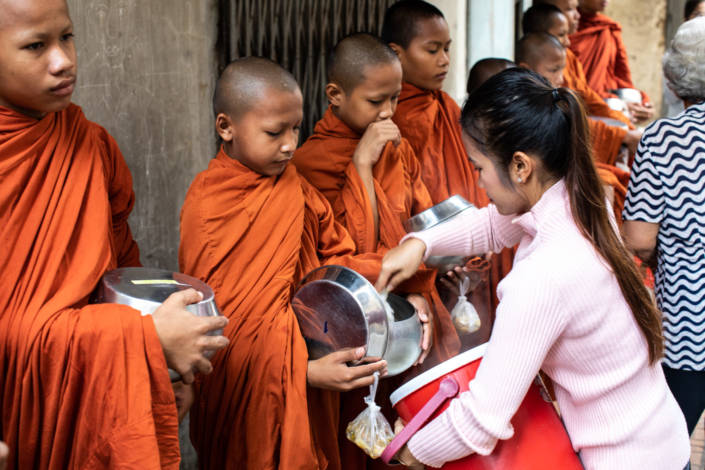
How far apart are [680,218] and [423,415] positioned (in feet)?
4.79

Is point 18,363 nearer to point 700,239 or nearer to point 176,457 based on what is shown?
point 176,457

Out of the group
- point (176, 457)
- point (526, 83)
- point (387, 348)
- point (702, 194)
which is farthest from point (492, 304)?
point (176, 457)

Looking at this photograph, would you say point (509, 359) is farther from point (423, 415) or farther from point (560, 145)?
point (560, 145)

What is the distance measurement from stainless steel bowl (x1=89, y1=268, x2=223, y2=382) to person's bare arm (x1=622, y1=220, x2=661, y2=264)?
1.69 metres

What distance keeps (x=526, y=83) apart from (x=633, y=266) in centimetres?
56

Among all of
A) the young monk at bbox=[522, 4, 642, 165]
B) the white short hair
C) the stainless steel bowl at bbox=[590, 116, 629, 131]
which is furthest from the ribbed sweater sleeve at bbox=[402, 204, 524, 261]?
the stainless steel bowl at bbox=[590, 116, 629, 131]

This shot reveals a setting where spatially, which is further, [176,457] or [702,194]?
[702,194]

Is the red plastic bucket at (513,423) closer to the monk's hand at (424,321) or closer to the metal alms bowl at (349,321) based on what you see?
the metal alms bowl at (349,321)

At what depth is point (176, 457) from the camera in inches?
65.4

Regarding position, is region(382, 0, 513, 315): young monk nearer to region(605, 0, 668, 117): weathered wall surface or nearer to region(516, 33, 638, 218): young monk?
region(516, 33, 638, 218): young monk

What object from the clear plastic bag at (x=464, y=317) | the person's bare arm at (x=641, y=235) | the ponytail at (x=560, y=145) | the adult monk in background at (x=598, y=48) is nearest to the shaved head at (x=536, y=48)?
the adult monk in background at (x=598, y=48)

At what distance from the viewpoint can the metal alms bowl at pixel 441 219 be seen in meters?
2.33

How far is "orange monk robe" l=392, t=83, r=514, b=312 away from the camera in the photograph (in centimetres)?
314

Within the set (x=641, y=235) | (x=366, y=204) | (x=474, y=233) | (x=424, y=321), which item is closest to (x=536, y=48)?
(x=641, y=235)
